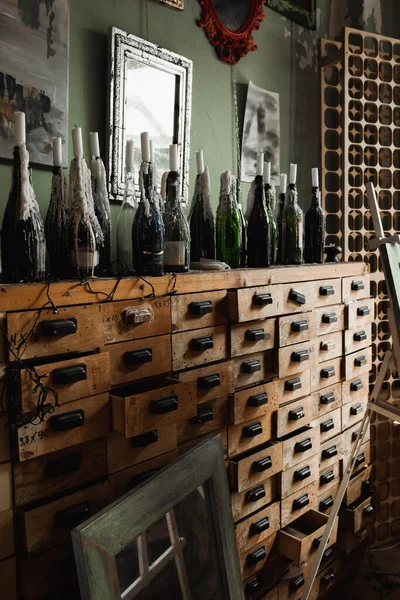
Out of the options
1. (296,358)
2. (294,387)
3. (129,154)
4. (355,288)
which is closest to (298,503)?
(294,387)

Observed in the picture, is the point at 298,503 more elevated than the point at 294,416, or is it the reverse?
the point at 294,416

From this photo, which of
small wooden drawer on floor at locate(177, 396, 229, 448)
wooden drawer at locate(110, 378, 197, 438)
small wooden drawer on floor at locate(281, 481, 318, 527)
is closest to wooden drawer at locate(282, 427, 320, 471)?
small wooden drawer on floor at locate(281, 481, 318, 527)

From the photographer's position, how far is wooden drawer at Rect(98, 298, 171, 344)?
1.30m

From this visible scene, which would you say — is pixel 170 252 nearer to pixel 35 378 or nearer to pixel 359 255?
pixel 35 378

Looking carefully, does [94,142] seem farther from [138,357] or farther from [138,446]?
[138,446]

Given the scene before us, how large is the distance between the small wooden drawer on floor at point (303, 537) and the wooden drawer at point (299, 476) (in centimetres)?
15

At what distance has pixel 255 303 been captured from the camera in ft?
5.58

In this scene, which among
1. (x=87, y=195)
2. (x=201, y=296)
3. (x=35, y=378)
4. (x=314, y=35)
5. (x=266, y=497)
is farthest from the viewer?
(x=314, y=35)

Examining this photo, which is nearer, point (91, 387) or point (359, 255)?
point (91, 387)

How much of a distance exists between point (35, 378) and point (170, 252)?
630 millimetres

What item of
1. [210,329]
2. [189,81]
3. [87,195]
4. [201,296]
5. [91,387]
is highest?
[189,81]

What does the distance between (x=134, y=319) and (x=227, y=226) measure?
86 centimetres

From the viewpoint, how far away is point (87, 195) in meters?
1.40

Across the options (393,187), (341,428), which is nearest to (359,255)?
(393,187)
